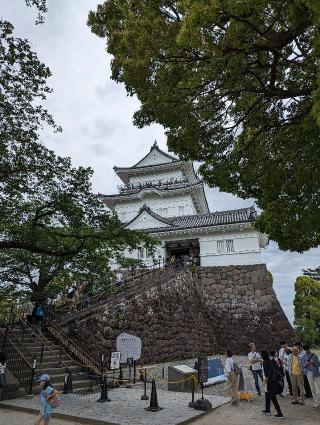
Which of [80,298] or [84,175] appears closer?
[84,175]

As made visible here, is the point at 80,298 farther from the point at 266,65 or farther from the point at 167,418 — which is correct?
the point at 266,65

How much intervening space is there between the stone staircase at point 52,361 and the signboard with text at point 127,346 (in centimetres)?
165

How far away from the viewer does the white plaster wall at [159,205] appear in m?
34.8

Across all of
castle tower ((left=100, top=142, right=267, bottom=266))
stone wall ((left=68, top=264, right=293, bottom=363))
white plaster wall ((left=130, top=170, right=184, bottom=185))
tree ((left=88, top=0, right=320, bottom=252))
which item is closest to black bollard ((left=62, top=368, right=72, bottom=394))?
stone wall ((left=68, top=264, right=293, bottom=363))

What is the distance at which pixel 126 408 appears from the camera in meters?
7.86

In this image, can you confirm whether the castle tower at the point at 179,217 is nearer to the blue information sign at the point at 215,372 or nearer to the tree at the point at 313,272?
the blue information sign at the point at 215,372

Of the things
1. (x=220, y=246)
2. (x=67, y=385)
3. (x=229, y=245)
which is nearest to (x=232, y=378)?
(x=67, y=385)

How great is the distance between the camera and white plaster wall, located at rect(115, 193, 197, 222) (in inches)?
1369

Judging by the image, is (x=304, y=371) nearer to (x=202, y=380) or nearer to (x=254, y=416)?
(x=254, y=416)

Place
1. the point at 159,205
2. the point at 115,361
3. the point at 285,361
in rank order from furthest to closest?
the point at 159,205, the point at 115,361, the point at 285,361

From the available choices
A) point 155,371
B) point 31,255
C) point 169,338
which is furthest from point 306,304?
point 31,255

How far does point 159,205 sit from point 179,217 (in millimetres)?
3911

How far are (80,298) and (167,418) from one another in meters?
12.1

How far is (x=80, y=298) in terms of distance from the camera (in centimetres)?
1798
